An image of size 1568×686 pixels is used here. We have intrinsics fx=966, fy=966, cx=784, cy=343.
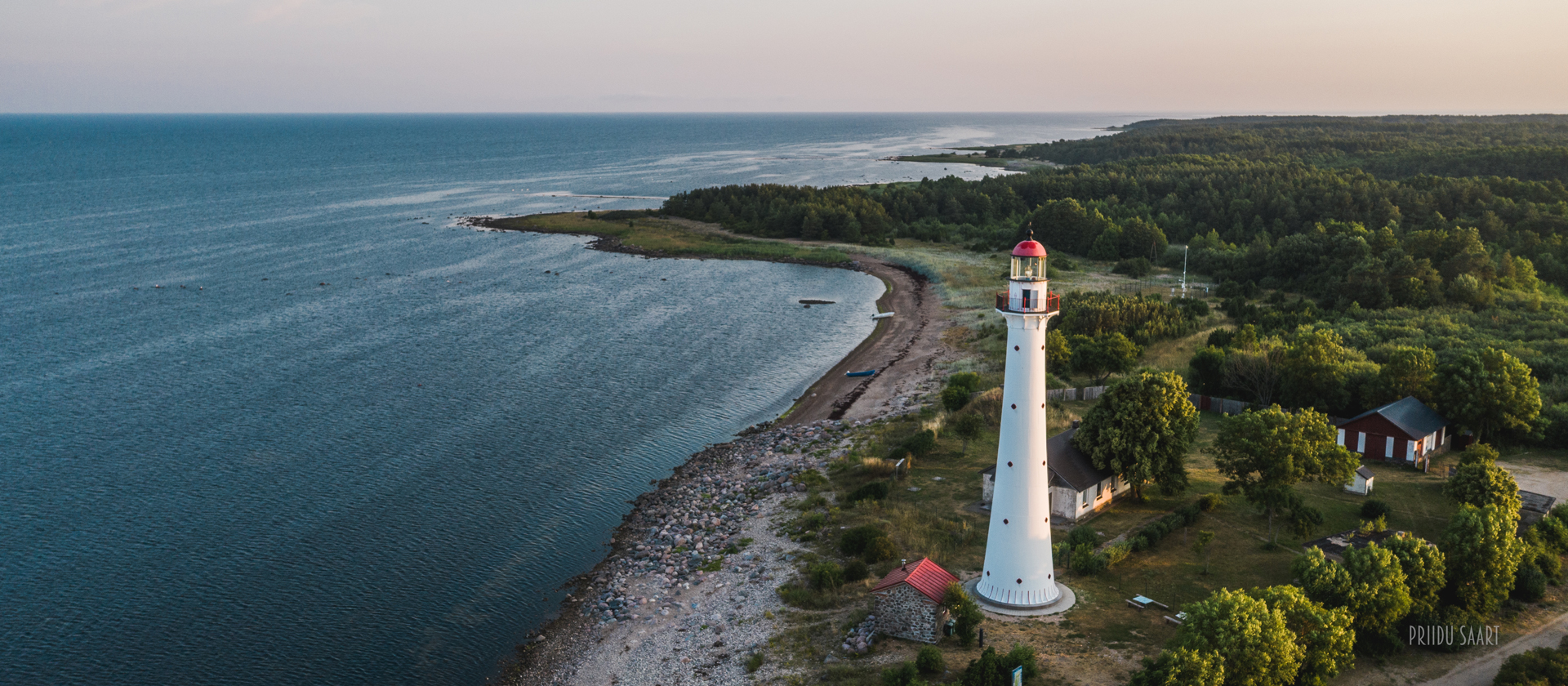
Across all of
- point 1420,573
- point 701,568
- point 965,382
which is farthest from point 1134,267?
point 701,568

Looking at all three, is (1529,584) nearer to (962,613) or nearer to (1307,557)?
(1307,557)

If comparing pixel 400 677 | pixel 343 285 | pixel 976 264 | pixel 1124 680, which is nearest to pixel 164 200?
pixel 343 285

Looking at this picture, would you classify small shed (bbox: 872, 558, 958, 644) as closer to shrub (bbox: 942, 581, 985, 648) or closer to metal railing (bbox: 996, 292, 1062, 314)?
shrub (bbox: 942, 581, 985, 648)

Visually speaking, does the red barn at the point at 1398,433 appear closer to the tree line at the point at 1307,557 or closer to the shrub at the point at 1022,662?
the tree line at the point at 1307,557

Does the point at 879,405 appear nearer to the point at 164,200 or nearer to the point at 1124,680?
the point at 1124,680

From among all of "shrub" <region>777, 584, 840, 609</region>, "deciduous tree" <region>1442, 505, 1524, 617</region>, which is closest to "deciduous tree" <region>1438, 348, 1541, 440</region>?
"deciduous tree" <region>1442, 505, 1524, 617</region>
